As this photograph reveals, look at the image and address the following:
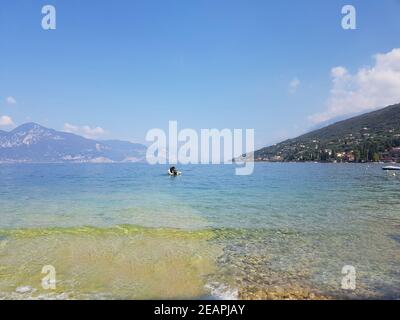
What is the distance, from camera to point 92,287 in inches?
391

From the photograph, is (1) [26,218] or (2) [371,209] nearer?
(1) [26,218]

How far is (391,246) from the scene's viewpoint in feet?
45.5

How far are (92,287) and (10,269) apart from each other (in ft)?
12.8

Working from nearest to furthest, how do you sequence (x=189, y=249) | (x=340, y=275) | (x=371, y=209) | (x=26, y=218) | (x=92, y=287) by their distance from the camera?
1. (x=92, y=287)
2. (x=340, y=275)
3. (x=189, y=249)
4. (x=26, y=218)
5. (x=371, y=209)

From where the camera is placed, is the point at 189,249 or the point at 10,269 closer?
the point at 10,269

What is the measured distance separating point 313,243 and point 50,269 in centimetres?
1058

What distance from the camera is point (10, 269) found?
11.8 metres
